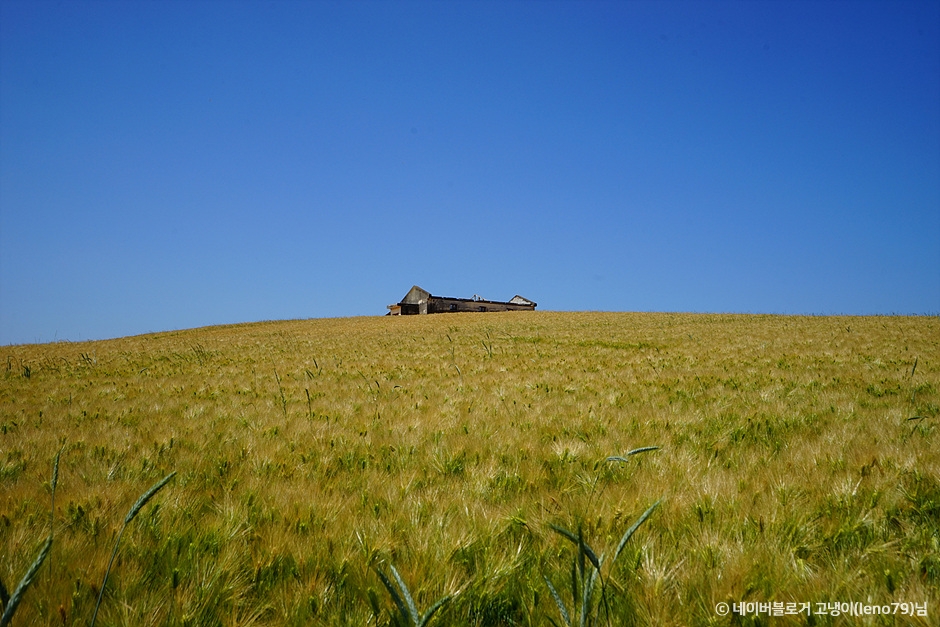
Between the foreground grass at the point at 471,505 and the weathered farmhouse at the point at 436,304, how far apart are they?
220ft

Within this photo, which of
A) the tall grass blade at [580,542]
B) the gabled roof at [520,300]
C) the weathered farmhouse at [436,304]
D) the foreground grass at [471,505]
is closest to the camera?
the tall grass blade at [580,542]

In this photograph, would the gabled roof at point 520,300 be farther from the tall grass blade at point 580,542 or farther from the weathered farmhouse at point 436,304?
the tall grass blade at point 580,542

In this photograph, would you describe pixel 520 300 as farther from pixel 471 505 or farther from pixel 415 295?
pixel 471 505

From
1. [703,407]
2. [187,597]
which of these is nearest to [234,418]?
[187,597]

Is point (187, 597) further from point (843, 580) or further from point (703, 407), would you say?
point (703, 407)

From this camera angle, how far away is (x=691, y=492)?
9.69 ft

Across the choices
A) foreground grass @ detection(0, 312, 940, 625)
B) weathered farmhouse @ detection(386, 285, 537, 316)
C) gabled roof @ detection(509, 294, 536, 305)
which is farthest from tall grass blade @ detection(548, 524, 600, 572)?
gabled roof @ detection(509, 294, 536, 305)

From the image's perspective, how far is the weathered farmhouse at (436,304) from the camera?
73.7 meters

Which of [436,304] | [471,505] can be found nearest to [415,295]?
[436,304]

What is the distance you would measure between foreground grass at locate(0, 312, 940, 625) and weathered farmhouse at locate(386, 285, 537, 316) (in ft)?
220

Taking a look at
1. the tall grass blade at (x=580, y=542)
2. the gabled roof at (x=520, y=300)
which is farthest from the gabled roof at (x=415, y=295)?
the tall grass blade at (x=580, y=542)

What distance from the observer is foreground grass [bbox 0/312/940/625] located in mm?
1937

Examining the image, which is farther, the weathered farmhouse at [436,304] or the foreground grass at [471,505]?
the weathered farmhouse at [436,304]

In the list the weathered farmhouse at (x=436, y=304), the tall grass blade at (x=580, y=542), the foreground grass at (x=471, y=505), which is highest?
the weathered farmhouse at (x=436, y=304)
